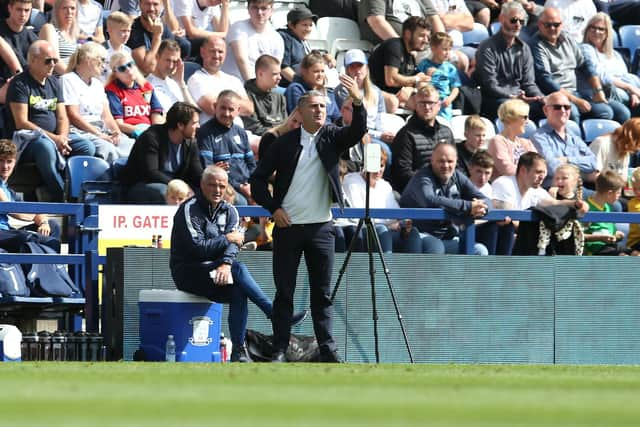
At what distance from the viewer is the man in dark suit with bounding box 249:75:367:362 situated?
11.8 meters

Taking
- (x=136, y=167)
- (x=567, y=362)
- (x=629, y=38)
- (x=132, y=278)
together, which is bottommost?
(x=567, y=362)

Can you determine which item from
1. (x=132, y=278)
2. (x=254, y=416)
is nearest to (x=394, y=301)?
(x=132, y=278)

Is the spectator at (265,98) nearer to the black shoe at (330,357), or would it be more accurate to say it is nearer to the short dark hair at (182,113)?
the short dark hair at (182,113)

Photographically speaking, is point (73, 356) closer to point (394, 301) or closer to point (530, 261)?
point (394, 301)

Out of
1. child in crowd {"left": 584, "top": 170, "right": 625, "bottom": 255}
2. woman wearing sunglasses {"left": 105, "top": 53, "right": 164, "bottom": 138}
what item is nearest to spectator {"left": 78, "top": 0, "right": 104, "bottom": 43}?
woman wearing sunglasses {"left": 105, "top": 53, "right": 164, "bottom": 138}

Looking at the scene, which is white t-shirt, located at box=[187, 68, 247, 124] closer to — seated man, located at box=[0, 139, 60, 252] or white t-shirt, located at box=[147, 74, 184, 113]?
white t-shirt, located at box=[147, 74, 184, 113]

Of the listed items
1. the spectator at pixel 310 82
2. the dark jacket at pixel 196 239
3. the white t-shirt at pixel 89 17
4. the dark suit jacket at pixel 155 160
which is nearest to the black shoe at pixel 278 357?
the dark jacket at pixel 196 239

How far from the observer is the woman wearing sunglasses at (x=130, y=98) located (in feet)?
47.2

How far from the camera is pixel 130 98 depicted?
14.5 metres

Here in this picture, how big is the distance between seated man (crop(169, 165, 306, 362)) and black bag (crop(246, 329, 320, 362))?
28cm

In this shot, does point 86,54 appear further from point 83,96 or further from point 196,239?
point 196,239

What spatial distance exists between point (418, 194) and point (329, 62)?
3.11 metres

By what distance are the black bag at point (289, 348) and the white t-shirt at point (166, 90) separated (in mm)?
3323

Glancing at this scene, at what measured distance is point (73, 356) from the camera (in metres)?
11.7
